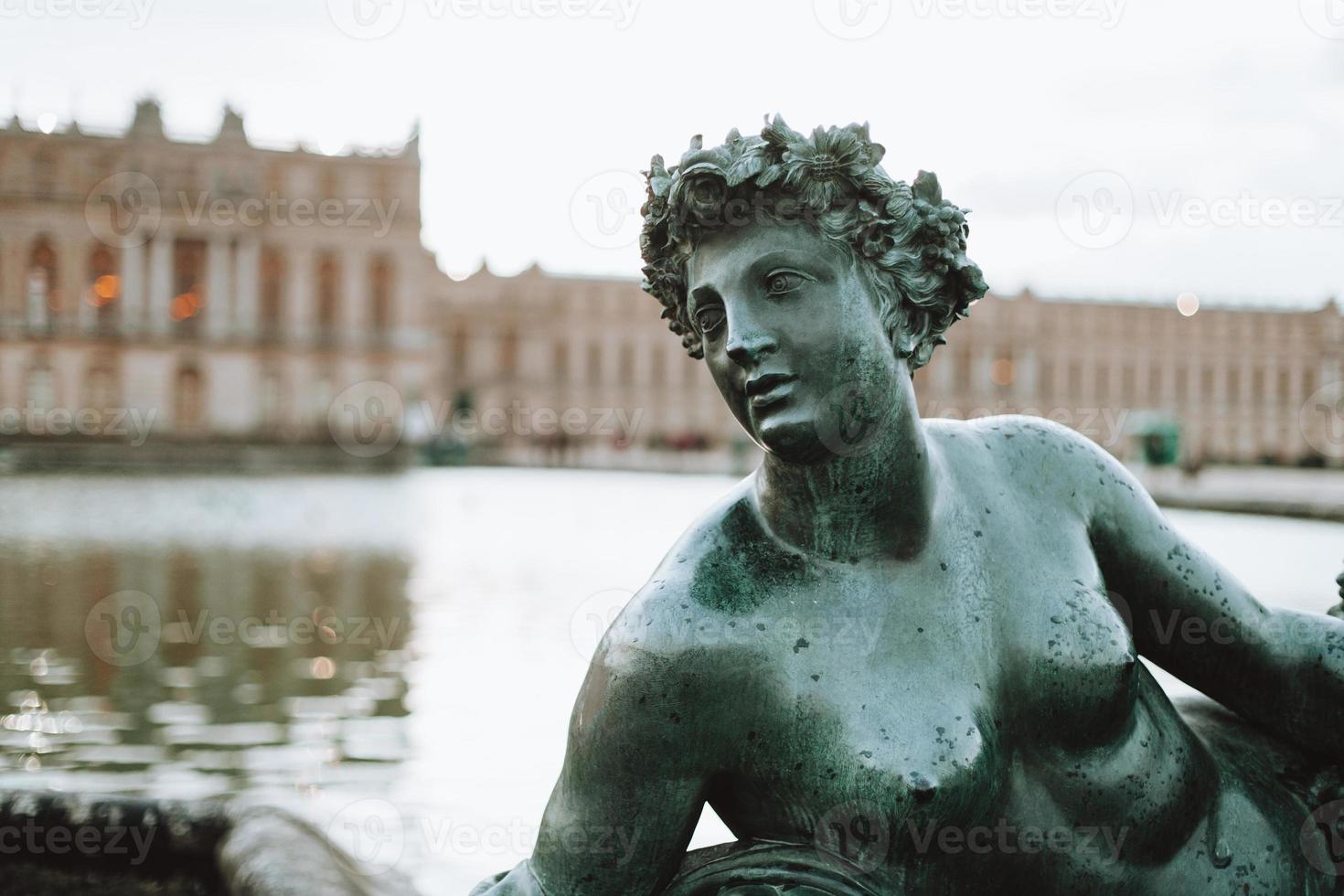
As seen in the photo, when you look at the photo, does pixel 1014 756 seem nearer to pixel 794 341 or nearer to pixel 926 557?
pixel 926 557

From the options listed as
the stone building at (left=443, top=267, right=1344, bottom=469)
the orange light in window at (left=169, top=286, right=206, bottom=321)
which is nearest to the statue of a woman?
the orange light in window at (left=169, top=286, right=206, bottom=321)

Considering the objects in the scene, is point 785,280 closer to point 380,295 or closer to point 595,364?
point 380,295

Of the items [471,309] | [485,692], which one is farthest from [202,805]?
[471,309]

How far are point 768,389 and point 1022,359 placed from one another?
300ft

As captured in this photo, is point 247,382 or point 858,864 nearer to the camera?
point 858,864

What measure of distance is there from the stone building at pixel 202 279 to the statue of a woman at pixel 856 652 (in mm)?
59671

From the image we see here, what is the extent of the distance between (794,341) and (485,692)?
5893mm

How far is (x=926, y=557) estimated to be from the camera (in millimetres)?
1270

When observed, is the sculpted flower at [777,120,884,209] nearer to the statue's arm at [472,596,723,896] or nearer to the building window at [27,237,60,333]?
the statue's arm at [472,596,723,896]

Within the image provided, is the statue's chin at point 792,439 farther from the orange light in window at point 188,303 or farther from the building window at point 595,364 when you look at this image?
the building window at point 595,364

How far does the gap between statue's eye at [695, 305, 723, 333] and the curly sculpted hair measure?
0.12ft

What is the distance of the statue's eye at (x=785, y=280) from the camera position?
1.23m

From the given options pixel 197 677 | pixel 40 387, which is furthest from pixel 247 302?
pixel 197 677

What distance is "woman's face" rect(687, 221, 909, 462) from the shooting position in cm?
121
